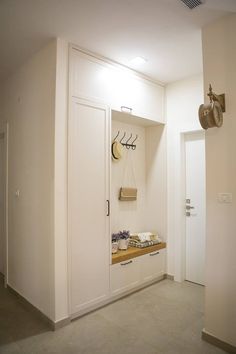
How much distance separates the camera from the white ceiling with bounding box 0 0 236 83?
1.96 meters

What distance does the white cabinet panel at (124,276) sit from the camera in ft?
9.44

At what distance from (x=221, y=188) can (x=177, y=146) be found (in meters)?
1.49

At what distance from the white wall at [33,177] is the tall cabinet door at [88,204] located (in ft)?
0.71

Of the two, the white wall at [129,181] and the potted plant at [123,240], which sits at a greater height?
the white wall at [129,181]

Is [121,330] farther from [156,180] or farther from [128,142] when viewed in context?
[128,142]

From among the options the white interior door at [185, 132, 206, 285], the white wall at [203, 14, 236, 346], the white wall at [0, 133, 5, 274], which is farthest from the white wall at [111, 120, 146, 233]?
the white wall at [0, 133, 5, 274]

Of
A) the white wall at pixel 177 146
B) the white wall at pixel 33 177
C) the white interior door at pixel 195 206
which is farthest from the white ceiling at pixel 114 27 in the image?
the white interior door at pixel 195 206

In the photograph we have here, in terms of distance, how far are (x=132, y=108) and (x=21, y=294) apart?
2629mm

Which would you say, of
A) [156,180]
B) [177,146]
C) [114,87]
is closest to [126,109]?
[114,87]

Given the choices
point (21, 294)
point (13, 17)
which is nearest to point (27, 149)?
point (13, 17)

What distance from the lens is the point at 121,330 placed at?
2309 millimetres

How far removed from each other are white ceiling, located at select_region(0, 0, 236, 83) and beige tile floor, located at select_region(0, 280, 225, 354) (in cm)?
278

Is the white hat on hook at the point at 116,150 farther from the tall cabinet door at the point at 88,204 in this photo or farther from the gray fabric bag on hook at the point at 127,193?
the tall cabinet door at the point at 88,204

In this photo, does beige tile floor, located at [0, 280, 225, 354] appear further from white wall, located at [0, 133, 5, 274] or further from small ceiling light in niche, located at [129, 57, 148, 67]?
small ceiling light in niche, located at [129, 57, 148, 67]
